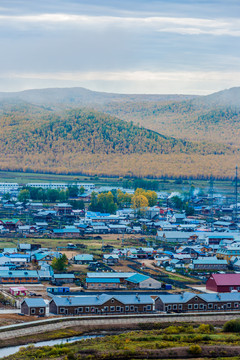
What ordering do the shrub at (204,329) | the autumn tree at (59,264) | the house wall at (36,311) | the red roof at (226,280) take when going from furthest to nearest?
1. the autumn tree at (59,264)
2. the red roof at (226,280)
3. the house wall at (36,311)
4. the shrub at (204,329)

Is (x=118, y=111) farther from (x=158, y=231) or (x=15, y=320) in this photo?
(x=15, y=320)

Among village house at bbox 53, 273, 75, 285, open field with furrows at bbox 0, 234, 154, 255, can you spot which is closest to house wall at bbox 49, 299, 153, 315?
village house at bbox 53, 273, 75, 285

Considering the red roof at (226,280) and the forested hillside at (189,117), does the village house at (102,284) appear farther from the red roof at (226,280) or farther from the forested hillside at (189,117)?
the forested hillside at (189,117)

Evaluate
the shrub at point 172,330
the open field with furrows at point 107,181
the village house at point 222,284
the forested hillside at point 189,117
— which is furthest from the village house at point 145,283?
the forested hillside at point 189,117

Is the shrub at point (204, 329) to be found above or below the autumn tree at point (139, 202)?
below

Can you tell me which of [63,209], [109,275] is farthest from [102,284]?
[63,209]

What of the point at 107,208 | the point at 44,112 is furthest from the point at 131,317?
the point at 44,112
